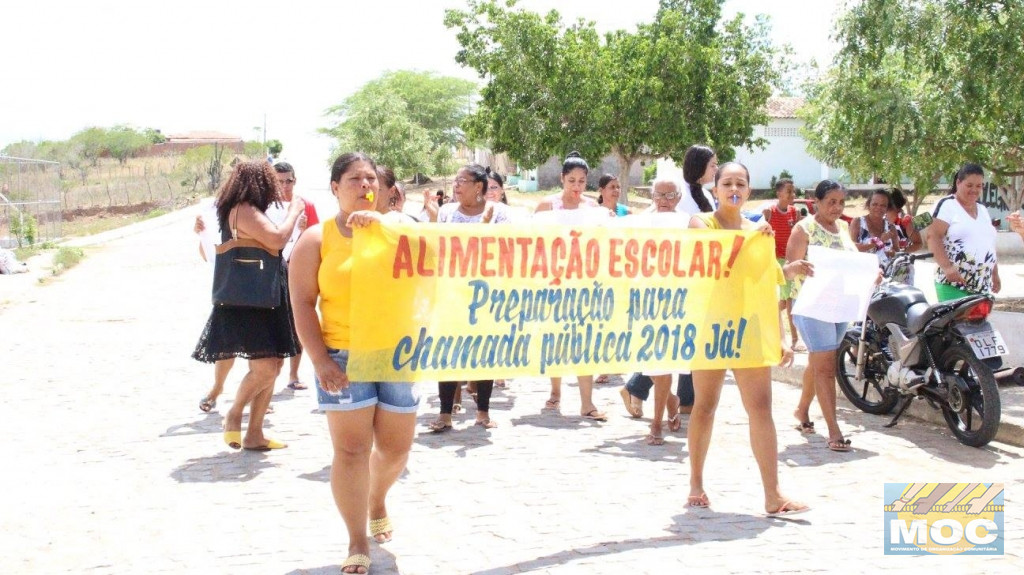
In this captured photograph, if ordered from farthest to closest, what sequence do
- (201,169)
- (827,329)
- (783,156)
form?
(201,169), (783,156), (827,329)

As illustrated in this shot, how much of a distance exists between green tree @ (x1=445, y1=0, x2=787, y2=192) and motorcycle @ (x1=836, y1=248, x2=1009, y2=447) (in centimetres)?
2742

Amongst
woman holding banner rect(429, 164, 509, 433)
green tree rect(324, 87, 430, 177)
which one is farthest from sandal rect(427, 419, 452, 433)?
green tree rect(324, 87, 430, 177)

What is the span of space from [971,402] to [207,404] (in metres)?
5.69

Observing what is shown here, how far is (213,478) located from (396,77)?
91.6m

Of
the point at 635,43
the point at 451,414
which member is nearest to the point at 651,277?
the point at 451,414

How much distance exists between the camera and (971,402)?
7.26m

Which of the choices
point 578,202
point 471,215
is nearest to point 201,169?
point 471,215

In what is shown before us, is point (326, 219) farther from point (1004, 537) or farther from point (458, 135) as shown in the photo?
point (458, 135)

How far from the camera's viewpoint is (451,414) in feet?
26.0

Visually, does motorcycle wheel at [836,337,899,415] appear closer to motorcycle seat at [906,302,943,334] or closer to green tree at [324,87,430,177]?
motorcycle seat at [906,302,943,334]

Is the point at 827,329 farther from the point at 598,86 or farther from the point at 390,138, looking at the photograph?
the point at 390,138

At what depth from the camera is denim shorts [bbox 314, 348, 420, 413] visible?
459cm

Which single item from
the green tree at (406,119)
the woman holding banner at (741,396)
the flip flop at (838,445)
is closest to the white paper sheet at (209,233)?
the woman holding banner at (741,396)

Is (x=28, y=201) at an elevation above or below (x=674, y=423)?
above
